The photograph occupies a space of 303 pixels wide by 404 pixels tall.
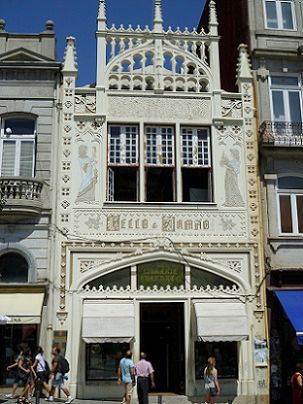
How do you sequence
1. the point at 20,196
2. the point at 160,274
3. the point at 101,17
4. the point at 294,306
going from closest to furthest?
1. the point at 294,306
2. the point at 20,196
3. the point at 160,274
4. the point at 101,17

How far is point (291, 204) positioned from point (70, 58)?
958cm

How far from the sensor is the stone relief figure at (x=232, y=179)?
18.9m

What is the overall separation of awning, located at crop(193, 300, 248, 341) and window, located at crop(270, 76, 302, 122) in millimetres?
7424

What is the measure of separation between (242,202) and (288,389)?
21.0ft

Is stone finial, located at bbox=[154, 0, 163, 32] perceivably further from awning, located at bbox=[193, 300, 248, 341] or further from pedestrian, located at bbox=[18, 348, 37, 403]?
pedestrian, located at bbox=[18, 348, 37, 403]

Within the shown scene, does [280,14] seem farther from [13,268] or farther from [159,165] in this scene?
[13,268]

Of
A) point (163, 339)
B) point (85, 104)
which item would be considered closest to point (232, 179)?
point (85, 104)

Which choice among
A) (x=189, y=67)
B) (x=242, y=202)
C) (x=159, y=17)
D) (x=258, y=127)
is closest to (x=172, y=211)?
(x=242, y=202)

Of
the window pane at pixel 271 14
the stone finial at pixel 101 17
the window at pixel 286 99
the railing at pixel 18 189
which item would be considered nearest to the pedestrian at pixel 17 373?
A: the railing at pixel 18 189

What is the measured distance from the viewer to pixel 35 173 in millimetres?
18328

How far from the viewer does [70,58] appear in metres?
19.6

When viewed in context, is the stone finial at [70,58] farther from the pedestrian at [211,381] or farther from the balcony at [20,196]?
the pedestrian at [211,381]

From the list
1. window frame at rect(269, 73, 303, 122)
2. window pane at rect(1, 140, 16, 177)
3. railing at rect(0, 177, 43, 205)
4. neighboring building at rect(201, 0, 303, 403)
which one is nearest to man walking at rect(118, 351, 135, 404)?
neighboring building at rect(201, 0, 303, 403)

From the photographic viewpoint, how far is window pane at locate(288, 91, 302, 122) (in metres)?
20.2
